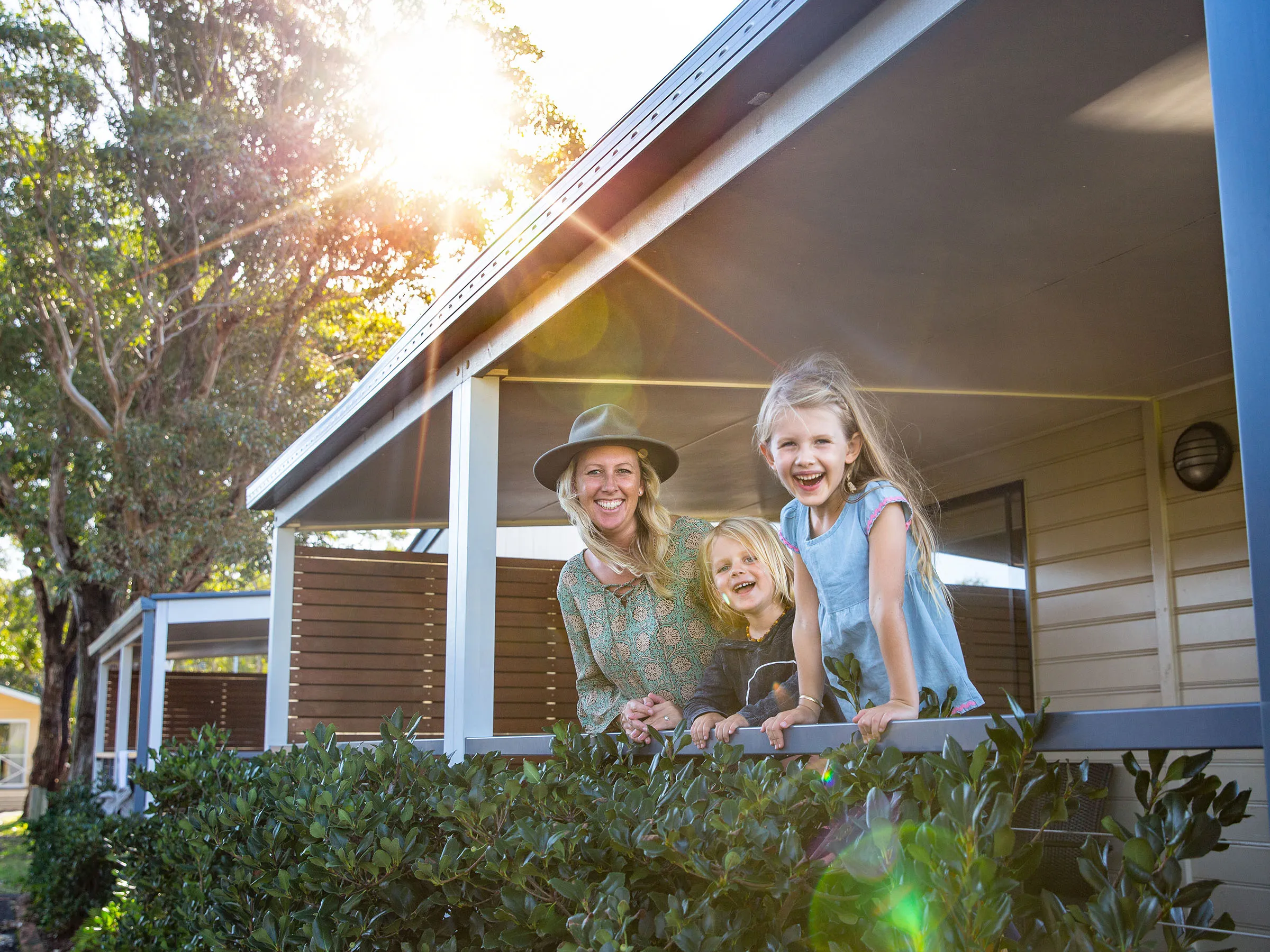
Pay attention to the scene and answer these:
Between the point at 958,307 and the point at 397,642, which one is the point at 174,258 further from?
the point at 958,307

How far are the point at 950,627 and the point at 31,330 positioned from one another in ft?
61.2

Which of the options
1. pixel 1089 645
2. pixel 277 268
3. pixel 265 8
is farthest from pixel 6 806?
pixel 1089 645

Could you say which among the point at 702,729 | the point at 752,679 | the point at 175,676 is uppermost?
the point at 175,676

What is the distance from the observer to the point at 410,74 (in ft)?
64.2

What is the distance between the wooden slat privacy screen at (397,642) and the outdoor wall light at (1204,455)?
3574mm

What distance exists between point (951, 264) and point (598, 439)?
4.08 feet

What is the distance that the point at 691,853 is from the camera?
2.01m

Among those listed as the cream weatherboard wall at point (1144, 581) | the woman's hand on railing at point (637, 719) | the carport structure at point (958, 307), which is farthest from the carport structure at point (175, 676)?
the woman's hand on railing at point (637, 719)

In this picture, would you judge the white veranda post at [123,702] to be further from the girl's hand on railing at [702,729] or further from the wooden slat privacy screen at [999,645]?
the girl's hand on railing at [702,729]

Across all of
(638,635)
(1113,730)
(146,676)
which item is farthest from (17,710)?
(1113,730)

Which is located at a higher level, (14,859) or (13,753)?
(13,753)

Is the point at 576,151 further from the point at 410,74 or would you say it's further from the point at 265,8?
the point at 265,8

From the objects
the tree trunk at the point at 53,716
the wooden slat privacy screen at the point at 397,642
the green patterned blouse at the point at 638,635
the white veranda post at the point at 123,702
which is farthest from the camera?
the tree trunk at the point at 53,716

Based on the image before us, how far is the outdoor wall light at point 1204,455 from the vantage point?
456 centimetres
